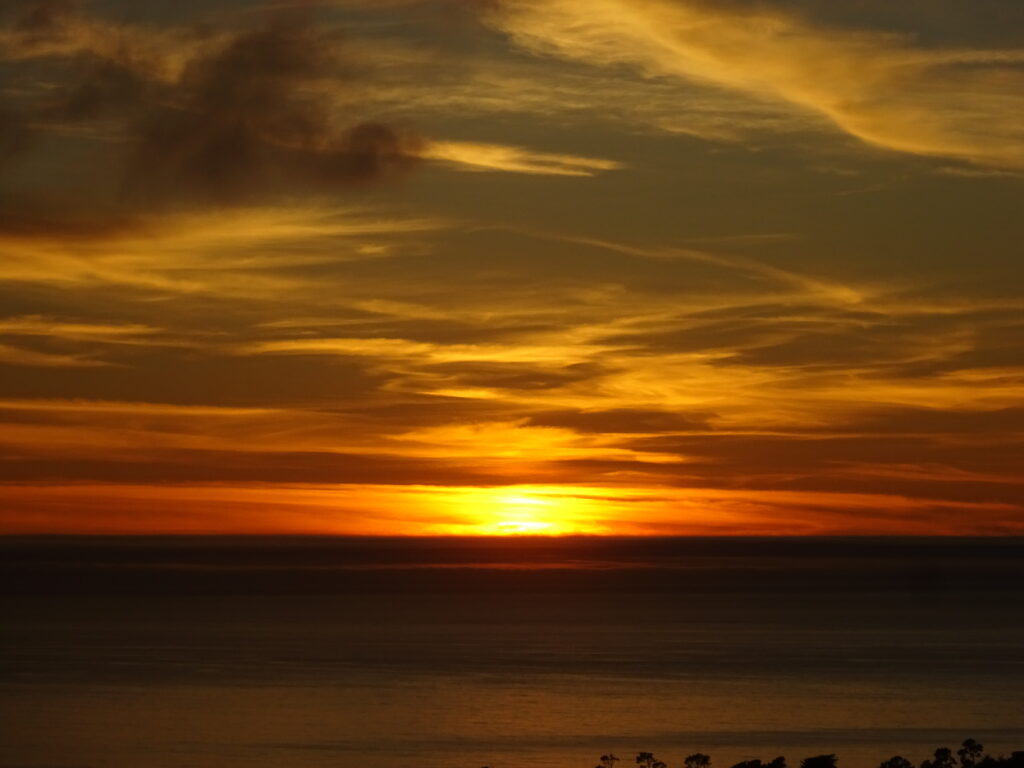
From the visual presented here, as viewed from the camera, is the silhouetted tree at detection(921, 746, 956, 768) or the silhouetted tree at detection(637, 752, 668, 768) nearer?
the silhouetted tree at detection(921, 746, 956, 768)

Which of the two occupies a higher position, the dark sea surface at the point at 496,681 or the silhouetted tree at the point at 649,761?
the dark sea surface at the point at 496,681

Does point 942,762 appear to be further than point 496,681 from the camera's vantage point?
No

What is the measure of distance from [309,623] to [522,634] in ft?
49.9

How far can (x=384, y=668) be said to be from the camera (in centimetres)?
6931

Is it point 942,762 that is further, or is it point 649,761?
point 649,761

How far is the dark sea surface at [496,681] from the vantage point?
156 feet

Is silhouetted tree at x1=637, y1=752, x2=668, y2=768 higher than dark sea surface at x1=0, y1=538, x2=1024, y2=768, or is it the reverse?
dark sea surface at x1=0, y1=538, x2=1024, y2=768

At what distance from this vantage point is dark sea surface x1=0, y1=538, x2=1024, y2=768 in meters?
47.4

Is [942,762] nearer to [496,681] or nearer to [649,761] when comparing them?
[649,761]

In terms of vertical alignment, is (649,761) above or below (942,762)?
above

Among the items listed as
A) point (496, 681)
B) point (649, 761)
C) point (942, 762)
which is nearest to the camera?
point (942, 762)

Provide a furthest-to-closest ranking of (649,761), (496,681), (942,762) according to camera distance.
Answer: (496,681) → (649,761) → (942,762)

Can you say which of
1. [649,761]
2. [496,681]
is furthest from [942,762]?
[496,681]

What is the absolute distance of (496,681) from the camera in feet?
209
